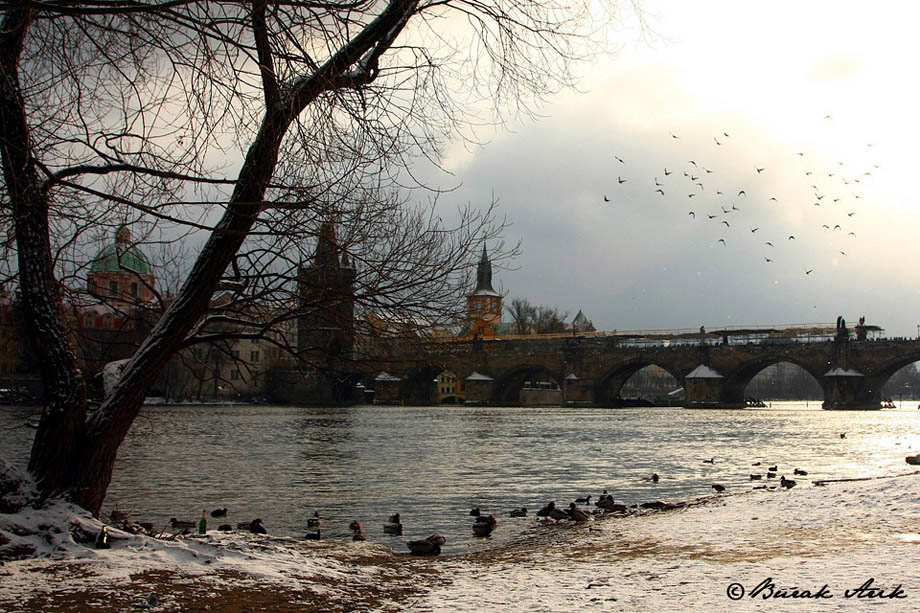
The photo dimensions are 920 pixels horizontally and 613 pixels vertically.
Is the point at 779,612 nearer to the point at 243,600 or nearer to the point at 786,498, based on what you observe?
the point at 243,600

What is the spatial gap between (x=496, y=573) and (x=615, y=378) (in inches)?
2616

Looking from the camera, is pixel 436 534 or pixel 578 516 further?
pixel 578 516

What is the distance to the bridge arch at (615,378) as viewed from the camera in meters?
67.2

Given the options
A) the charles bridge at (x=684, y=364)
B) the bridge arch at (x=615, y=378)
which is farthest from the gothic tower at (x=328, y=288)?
the bridge arch at (x=615, y=378)

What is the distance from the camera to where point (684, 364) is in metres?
65.2

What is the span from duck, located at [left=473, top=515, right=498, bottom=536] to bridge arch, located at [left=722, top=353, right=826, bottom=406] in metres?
53.8

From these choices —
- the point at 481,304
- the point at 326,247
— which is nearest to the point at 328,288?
the point at 326,247

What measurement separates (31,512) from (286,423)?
1320 inches

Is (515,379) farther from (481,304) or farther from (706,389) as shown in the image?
(481,304)

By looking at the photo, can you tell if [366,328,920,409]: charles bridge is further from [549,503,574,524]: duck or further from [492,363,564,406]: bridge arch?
[549,503,574,524]: duck

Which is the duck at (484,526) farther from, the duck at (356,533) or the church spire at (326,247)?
the church spire at (326,247)

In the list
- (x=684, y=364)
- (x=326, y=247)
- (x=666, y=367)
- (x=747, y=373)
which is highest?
(x=684, y=364)

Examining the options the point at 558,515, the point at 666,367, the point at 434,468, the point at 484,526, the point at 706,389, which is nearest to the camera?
the point at 484,526

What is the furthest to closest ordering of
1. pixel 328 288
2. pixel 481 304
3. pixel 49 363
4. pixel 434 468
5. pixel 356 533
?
pixel 434 468 < pixel 356 533 < pixel 481 304 < pixel 328 288 < pixel 49 363
